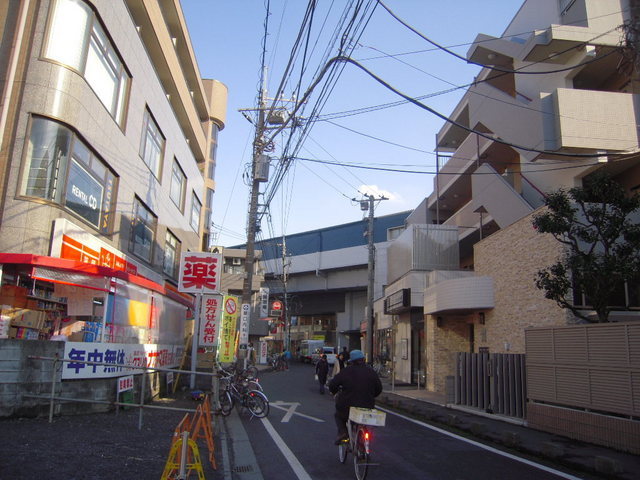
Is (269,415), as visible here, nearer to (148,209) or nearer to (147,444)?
(147,444)

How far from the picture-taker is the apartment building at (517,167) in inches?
604

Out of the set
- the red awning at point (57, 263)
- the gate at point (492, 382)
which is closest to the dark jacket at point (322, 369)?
the gate at point (492, 382)

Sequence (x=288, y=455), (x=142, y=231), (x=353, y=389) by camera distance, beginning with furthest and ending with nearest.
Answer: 1. (x=142, y=231)
2. (x=288, y=455)
3. (x=353, y=389)

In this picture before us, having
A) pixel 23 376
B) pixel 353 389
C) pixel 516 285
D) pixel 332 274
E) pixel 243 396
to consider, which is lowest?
pixel 243 396

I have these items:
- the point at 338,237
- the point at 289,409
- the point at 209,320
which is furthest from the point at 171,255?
the point at 338,237

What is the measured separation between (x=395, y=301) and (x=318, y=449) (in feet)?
54.9

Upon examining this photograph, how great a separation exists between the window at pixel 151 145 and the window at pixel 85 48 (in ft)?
10.0

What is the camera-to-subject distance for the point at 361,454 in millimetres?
6457

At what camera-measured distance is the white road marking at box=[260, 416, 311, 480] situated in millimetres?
6918

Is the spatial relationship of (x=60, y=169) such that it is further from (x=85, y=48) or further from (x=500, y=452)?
(x=500, y=452)

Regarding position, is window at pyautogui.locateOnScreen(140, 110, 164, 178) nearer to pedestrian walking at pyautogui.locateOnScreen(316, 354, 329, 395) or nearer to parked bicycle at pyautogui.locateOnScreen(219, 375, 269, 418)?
Answer: parked bicycle at pyautogui.locateOnScreen(219, 375, 269, 418)

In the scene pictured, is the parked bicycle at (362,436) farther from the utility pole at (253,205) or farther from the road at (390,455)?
the utility pole at (253,205)

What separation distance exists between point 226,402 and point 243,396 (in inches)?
16.7

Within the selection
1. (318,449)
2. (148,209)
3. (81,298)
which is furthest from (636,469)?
(148,209)
